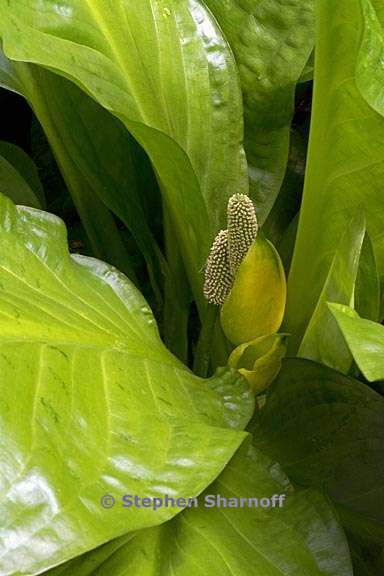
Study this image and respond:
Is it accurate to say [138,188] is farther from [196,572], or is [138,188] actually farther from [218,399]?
[196,572]

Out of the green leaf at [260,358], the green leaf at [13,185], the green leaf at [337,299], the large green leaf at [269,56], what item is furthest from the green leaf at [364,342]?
the green leaf at [13,185]

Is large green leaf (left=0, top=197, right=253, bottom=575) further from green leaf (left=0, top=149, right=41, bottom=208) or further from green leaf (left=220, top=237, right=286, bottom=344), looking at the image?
green leaf (left=0, top=149, right=41, bottom=208)

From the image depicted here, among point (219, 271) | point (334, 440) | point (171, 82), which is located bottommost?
point (334, 440)

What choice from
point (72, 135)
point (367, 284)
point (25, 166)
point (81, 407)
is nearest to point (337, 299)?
point (367, 284)

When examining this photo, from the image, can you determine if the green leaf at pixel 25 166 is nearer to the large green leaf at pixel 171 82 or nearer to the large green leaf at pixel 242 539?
the large green leaf at pixel 171 82

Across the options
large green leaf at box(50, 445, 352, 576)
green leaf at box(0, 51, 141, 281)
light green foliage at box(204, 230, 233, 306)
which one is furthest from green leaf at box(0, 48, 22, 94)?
large green leaf at box(50, 445, 352, 576)

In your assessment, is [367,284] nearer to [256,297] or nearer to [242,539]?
[256,297]

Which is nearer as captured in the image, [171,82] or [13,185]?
[171,82]
